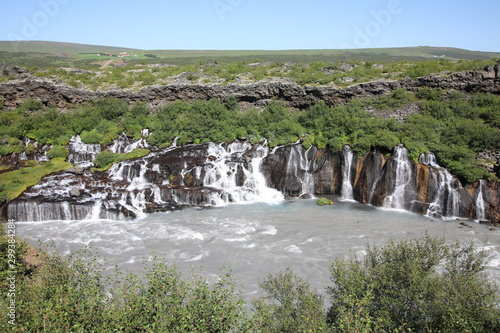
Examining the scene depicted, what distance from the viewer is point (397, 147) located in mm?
27734

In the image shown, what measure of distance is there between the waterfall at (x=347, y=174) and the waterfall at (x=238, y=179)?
18.0 feet

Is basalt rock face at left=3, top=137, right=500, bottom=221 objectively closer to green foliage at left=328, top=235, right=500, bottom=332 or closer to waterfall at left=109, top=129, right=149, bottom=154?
waterfall at left=109, top=129, right=149, bottom=154

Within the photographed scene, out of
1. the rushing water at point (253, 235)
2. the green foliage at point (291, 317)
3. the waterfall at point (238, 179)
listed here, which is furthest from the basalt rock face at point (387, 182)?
the green foliage at point (291, 317)

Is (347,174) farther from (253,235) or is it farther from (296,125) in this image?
(253,235)

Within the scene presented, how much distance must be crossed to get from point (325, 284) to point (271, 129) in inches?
800

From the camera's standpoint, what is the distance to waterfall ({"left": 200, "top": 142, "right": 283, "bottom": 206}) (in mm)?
28298

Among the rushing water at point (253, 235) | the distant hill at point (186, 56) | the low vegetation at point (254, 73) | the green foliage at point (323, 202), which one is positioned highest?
the distant hill at point (186, 56)

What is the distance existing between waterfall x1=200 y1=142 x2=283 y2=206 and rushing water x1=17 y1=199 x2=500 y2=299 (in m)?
1.67

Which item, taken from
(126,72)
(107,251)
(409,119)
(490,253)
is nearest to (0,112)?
(126,72)

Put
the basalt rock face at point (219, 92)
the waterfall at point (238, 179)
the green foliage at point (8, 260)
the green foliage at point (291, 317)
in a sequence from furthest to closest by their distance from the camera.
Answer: the basalt rock face at point (219, 92) → the waterfall at point (238, 179) → the green foliage at point (8, 260) → the green foliage at point (291, 317)

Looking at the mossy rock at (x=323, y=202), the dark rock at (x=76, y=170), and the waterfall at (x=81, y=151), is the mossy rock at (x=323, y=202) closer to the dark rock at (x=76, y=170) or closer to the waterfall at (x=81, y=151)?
the dark rock at (x=76, y=170)

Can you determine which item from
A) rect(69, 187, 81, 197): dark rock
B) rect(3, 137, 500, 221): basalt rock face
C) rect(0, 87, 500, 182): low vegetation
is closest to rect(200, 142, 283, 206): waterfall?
rect(3, 137, 500, 221): basalt rock face

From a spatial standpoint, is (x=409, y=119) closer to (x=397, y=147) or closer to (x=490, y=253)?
(x=397, y=147)

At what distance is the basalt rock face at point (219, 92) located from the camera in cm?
3769
